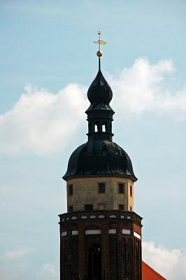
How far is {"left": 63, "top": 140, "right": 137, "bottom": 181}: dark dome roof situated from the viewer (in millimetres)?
124312

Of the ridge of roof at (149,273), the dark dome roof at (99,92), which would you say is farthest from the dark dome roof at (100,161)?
the ridge of roof at (149,273)

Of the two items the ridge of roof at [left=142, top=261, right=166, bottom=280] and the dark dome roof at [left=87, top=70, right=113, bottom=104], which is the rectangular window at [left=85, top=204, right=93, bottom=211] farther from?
the dark dome roof at [left=87, top=70, right=113, bottom=104]

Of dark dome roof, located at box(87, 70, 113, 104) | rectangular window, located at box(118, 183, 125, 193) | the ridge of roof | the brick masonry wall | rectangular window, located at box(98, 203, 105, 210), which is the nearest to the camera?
the brick masonry wall

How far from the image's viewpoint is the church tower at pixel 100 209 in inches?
4783

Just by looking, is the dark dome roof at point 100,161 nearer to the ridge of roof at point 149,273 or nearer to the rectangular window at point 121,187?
the rectangular window at point 121,187

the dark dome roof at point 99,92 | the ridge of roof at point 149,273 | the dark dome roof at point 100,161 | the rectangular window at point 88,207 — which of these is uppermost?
the dark dome roof at point 99,92

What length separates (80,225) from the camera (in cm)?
12250

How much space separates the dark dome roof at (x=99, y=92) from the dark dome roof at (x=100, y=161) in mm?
4286

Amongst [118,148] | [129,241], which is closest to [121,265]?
[129,241]

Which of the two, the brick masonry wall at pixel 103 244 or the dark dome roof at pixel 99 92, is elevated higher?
the dark dome roof at pixel 99 92

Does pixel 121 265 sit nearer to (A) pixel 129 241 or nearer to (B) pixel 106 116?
(A) pixel 129 241

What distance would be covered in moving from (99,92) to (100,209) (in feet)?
37.6

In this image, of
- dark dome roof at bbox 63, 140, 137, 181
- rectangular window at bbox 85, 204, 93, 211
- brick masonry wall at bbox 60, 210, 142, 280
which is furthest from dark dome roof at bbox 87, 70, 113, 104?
brick masonry wall at bbox 60, 210, 142, 280

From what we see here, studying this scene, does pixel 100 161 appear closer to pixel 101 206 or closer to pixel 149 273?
pixel 101 206
